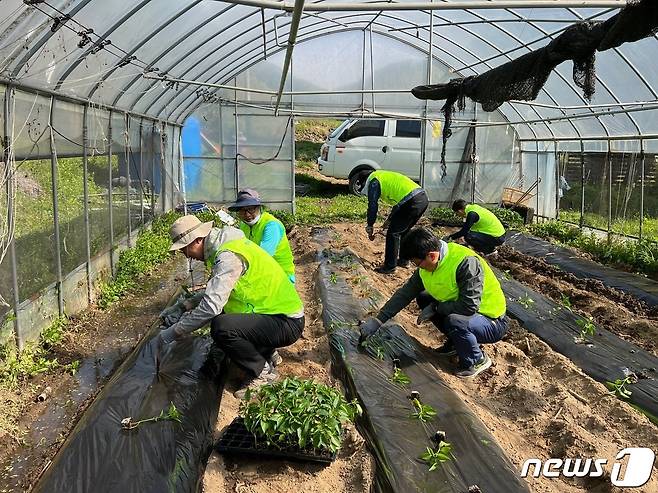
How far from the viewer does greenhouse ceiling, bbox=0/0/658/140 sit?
5.12m

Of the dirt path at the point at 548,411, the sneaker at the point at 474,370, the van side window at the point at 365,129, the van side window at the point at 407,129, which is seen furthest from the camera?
the van side window at the point at 365,129

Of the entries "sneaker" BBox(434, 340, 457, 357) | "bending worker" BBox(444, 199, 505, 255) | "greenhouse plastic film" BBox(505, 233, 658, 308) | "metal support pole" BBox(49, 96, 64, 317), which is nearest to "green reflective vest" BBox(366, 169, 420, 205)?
"bending worker" BBox(444, 199, 505, 255)

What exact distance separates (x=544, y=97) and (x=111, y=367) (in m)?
11.6

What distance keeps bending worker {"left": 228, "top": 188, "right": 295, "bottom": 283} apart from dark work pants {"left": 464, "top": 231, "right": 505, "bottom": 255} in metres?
5.11

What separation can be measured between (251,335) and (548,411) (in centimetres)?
249

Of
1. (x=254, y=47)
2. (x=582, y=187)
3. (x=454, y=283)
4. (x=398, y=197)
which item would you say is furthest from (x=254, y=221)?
(x=582, y=187)

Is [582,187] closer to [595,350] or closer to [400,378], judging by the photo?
[595,350]

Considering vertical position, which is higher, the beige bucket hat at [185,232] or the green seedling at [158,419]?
the beige bucket hat at [185,232]

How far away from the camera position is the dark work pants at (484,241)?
10.0 m

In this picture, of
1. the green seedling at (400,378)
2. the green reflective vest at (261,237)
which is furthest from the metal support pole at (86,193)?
the green seedling at (400,378)

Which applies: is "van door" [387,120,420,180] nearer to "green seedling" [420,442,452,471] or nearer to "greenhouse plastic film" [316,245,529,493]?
"greenhouse plastic film" [316,245,529,493]

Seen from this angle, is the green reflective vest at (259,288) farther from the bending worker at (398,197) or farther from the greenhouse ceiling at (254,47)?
the bending worker at (398,197)

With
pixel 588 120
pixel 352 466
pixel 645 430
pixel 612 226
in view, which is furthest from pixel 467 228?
pixel 352 466

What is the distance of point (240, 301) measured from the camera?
452 cm
